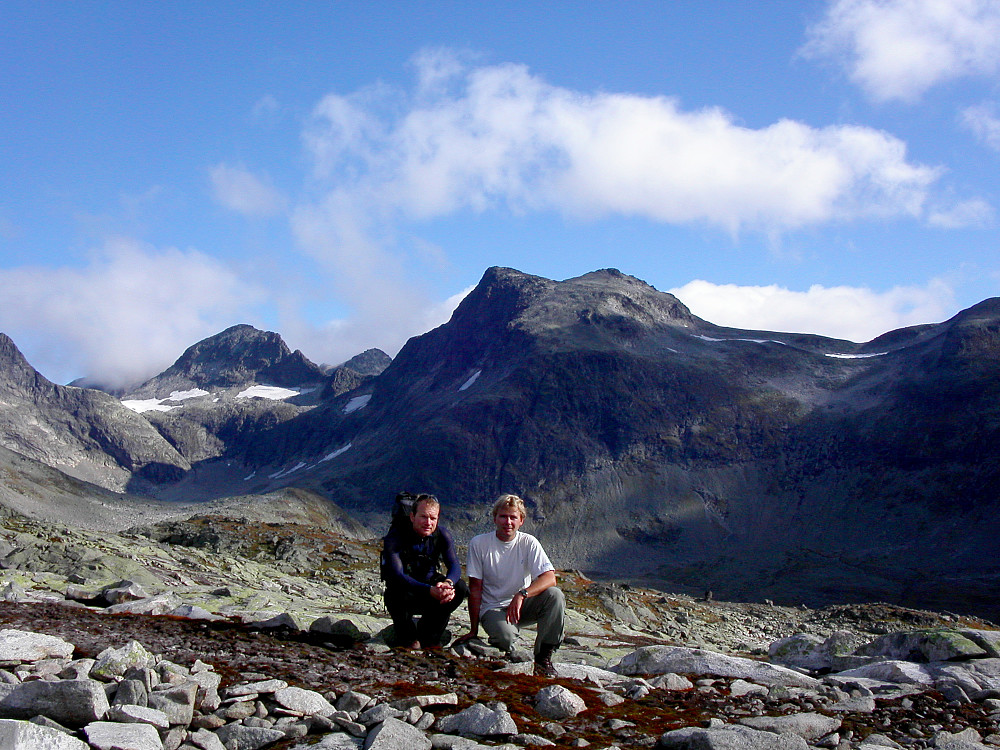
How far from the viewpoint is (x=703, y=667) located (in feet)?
40.1

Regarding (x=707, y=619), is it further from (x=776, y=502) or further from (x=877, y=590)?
(x=776, y=502)

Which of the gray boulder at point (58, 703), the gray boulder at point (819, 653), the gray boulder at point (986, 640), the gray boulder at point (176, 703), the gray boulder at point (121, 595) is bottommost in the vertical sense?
the gray boulder at point (819, 653)

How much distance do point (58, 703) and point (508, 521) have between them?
21.7 ft

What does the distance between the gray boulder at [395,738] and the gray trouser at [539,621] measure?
15.0 feet

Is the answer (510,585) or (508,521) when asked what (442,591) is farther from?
(508,521)

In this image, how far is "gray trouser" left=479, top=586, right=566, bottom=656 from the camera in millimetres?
11734

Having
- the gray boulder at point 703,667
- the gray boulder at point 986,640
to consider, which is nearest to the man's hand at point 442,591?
the gray boulder at point 703,667


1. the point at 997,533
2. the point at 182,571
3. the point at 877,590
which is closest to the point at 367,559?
the point at 182,571

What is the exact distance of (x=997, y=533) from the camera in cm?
14825

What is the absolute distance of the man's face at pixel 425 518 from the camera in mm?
11898

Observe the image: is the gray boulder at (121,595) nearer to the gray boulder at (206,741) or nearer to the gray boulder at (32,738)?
the gray boulder at (206,741)

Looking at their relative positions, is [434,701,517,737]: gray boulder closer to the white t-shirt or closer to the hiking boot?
the hiking boot

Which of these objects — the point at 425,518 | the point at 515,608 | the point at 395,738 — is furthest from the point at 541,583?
the point at 395,738

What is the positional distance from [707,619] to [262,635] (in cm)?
5648
